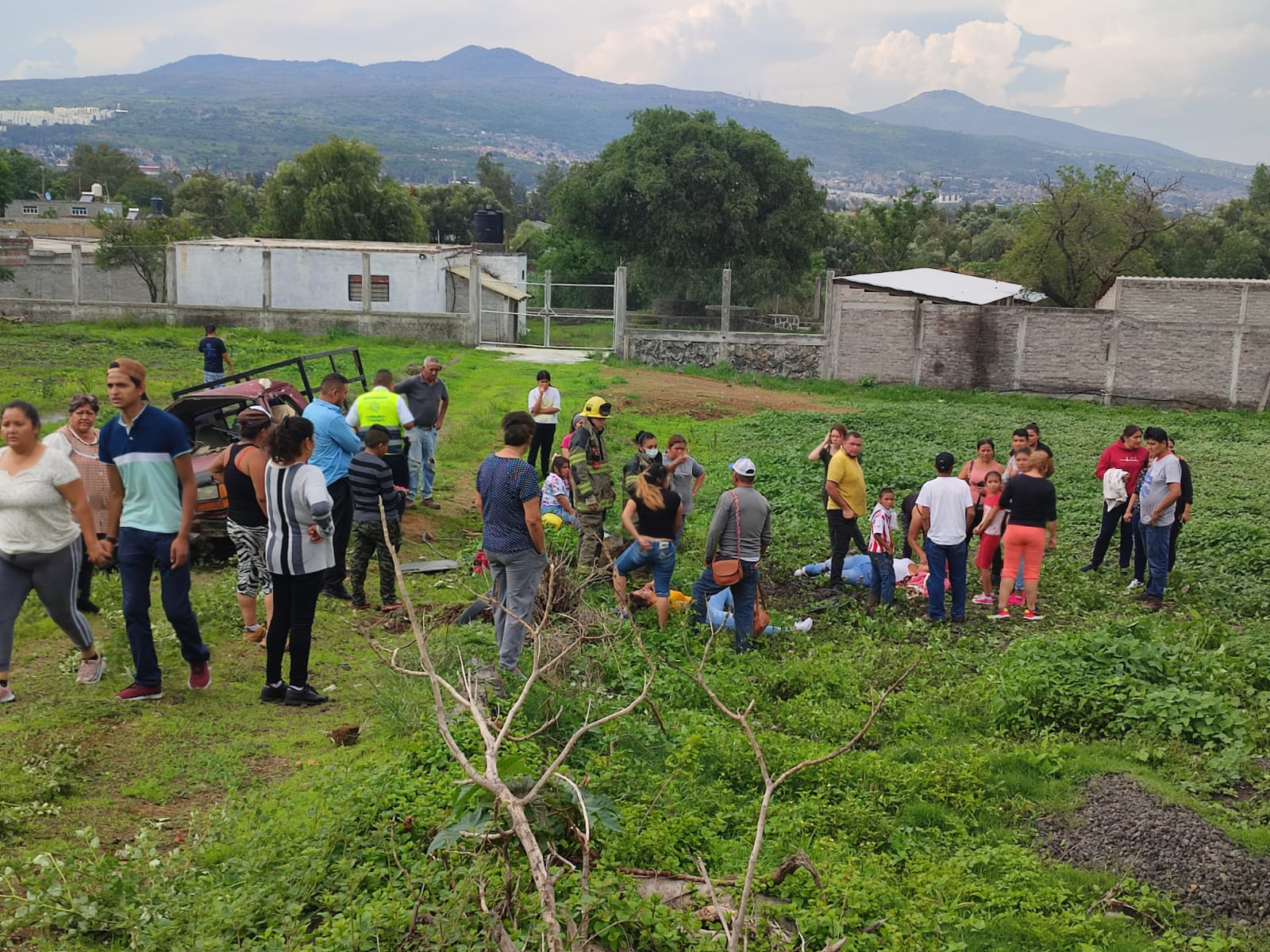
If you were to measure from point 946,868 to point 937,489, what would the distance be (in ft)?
15.2

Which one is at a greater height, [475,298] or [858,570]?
[475,298]

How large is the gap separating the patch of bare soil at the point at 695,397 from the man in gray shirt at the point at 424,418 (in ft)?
29.8

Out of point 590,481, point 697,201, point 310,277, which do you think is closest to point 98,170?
point 310,277

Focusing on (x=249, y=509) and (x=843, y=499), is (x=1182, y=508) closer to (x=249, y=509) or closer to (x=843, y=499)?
(x=843, y=499)

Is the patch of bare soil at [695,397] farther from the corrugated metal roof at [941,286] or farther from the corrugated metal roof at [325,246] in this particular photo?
the corrugated metal roof at [325,246]

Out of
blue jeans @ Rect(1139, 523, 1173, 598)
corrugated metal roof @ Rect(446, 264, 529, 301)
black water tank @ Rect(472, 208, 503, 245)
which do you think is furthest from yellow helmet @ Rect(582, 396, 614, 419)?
black water tank @ Rect(472, 208, 503, 245)

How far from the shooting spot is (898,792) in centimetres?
643

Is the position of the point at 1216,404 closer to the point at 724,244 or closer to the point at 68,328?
the point at 724,244

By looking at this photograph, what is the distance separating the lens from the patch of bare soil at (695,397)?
883 inches

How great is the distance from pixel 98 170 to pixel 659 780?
134714mm

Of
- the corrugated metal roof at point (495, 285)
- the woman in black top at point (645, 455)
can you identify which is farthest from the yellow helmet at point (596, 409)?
the corrugated metal roof at point (495, 285)

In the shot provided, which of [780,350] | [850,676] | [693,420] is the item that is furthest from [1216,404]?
[850,676]

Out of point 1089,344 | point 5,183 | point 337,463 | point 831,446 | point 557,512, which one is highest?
point 5,183

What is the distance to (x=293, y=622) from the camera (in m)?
7.03
